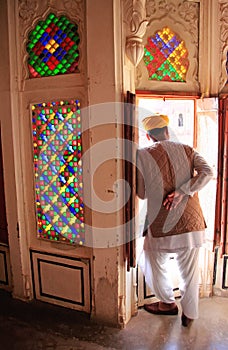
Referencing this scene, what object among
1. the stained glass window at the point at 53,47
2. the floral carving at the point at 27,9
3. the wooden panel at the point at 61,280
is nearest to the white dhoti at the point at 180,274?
the wooden panel at the point at 61,280

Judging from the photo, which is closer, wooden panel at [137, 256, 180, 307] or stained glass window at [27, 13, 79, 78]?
stained glass window at [27, 13, 79, 78]

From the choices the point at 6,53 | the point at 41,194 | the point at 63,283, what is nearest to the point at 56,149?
the point at 41,194

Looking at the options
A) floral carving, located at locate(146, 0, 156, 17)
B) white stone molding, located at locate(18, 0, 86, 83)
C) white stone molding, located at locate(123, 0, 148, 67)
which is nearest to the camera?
white stone molding, located at locate(123, 0, 148, 67)

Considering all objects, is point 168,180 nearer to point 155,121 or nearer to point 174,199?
point 174,199

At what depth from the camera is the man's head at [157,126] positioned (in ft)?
7.91

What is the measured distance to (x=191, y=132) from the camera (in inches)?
109

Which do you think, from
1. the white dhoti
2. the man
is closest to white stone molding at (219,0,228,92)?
the man

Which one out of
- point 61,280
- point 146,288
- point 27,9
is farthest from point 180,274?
point 27,9

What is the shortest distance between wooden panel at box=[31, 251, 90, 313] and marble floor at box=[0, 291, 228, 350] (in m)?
0.09

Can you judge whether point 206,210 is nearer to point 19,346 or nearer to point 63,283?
point 63,283

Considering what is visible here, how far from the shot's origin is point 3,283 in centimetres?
306

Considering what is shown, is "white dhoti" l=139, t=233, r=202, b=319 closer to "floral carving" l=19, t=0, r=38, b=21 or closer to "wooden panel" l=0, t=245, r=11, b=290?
"wooden panel" l=0, t=245, r=11, b=290

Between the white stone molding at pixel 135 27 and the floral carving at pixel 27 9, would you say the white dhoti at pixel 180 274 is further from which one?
the floral carving at pixel 27 9

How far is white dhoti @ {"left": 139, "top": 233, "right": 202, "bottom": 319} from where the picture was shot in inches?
96.3
